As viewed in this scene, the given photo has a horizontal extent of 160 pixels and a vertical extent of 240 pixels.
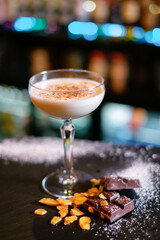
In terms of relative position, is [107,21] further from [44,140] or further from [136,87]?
[44,140]

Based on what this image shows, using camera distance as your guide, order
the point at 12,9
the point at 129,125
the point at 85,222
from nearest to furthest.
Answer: the point at 85,222 → the point at 12,9 → the point at 129,125

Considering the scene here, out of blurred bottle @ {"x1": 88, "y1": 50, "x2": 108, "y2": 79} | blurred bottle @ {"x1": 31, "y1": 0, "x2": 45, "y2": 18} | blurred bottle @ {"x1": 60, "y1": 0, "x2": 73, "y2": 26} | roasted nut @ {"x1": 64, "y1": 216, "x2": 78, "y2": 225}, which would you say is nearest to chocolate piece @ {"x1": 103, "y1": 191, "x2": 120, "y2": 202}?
roasted nut @ {"x1": 64, "y1": 216, "x2": 78, "y2": 225}

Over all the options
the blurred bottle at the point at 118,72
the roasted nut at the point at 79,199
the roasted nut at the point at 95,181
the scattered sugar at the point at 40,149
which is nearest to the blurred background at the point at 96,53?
the blurred bottle at the point at 118,72

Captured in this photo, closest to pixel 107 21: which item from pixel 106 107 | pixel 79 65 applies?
pixel 79 65

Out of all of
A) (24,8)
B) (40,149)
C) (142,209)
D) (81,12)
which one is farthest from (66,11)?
(142,209)

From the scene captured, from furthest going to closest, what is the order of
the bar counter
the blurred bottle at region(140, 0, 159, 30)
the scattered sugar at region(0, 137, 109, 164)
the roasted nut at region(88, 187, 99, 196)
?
the blurred bottle at region(140, 0, 159, 30) < the scattered sugar at region(0, 137, 109, 164) < the roasted nut at region(88, 187, 99, 196) < the bar counter

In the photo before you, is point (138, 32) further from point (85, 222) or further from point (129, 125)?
point (85, 222)

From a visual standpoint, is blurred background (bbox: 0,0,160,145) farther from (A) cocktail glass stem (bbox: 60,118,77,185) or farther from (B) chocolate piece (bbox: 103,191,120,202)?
(B) chocolate piece (bbox: 103,191,120,202)
